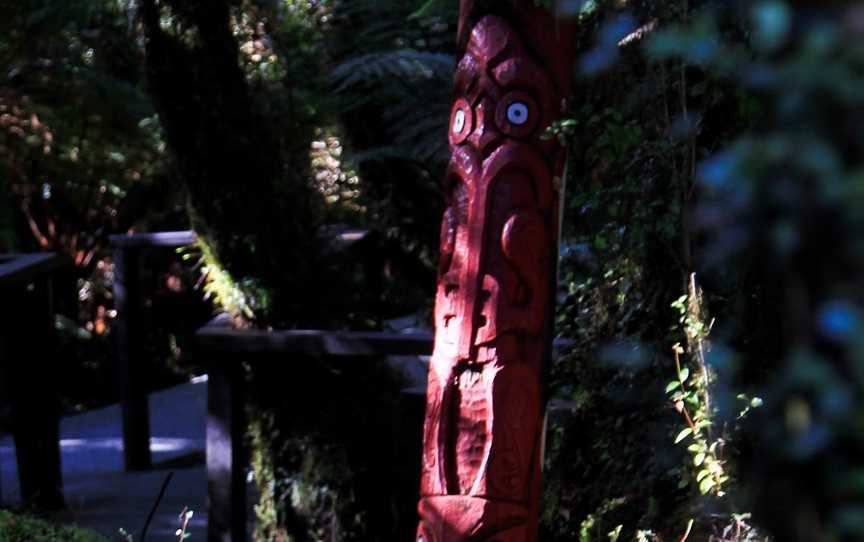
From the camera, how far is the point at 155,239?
22.8ft

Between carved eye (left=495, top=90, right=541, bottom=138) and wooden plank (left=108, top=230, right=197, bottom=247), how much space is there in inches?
134

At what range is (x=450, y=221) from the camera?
3430mm

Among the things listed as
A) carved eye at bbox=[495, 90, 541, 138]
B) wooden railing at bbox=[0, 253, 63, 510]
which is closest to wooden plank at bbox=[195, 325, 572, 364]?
carved eye at bbox=[495, 90, 541, 138]

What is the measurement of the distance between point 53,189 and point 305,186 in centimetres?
719

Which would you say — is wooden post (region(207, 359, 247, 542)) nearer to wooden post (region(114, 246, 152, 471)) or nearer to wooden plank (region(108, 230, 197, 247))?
wooden plank (region(108, 230, 197, 247))

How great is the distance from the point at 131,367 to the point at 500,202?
4765mm

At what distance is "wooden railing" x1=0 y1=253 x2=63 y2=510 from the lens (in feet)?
20.6

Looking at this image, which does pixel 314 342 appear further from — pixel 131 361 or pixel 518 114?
pixel 131 361

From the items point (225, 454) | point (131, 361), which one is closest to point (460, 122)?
point (225, 454)

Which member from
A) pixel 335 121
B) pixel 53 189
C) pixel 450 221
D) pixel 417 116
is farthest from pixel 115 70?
pixel 450 221

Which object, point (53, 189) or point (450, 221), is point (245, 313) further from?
point (53, 189)

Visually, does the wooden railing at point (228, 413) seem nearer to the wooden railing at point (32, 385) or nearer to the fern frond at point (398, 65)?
the fern frond at point (398, 65)

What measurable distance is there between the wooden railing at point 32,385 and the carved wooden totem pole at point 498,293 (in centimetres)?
355

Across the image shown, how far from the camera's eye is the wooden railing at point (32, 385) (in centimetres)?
627
